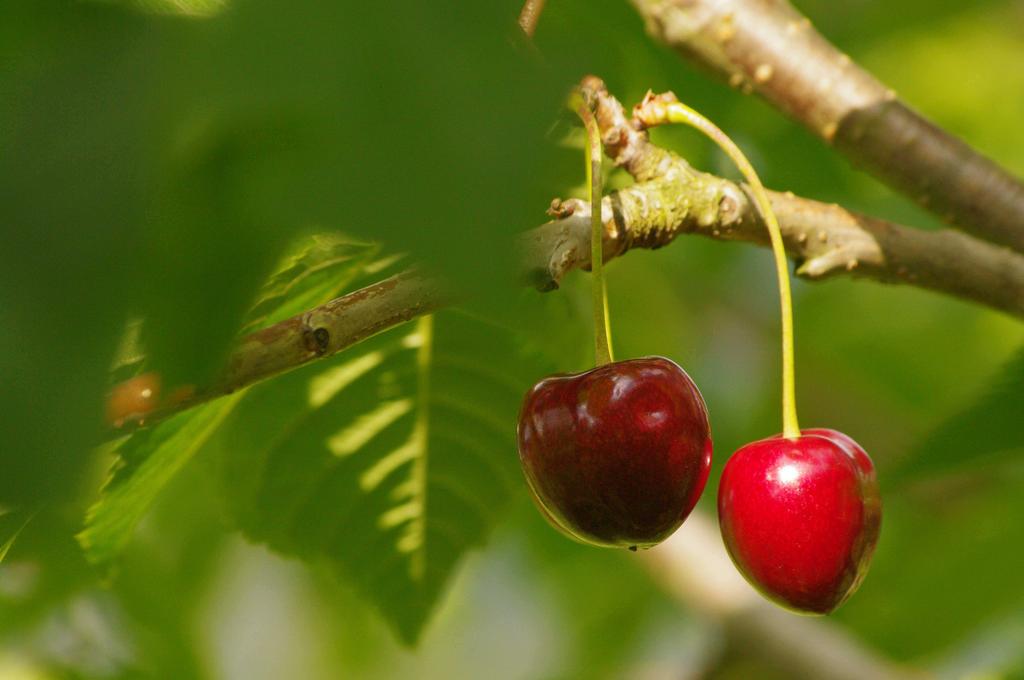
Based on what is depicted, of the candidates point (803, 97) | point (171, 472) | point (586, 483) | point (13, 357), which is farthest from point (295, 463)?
point (13, 357)

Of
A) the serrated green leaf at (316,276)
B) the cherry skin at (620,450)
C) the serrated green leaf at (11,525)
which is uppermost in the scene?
the serrated green leaf at (316,276)

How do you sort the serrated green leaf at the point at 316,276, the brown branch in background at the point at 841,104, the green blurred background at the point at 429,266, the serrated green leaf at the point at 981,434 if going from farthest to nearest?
1. the brown branch in background at the point at 841,104
2. the serrated green leaf at the point at 981,434
3. the serrated green leaf at the point at 316,276
4. the green blurred background at the point at 429,266

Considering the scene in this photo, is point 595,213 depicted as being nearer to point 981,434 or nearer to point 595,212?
point 595,212

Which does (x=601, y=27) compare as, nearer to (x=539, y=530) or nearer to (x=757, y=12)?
(x=757, y=12)

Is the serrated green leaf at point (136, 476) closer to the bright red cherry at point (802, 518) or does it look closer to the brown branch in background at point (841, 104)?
the bright red cherry at point (802, 518)

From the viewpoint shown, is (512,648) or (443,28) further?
(512,648)

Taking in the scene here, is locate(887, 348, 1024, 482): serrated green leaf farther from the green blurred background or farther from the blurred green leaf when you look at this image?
the blurred green leaf

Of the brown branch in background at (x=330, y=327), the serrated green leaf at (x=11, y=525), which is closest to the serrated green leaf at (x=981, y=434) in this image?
the brown branch in background at (x=330, y=327)
